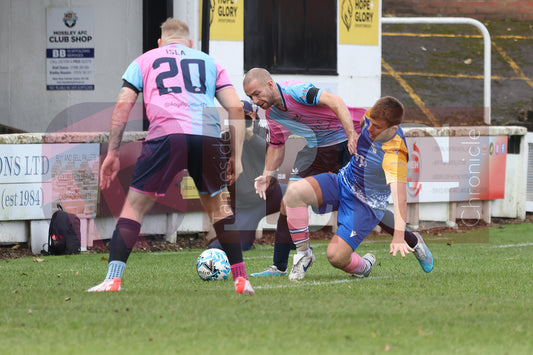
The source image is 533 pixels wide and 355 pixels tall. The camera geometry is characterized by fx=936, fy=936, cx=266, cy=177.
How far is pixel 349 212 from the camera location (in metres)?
8.12

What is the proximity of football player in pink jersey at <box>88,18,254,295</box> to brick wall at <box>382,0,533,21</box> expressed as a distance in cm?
2347

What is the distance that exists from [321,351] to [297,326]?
2.16 ft

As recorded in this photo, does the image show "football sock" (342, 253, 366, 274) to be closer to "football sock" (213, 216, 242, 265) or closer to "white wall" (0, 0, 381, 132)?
"football sock" (213, 216, 242, 265)

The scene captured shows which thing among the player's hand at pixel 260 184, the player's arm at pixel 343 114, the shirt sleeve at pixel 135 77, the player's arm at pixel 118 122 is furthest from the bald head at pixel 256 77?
the player's arm at pixel 118 122

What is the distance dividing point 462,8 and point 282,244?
22.7m

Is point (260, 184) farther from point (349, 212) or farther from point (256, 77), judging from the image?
point (256, 77)

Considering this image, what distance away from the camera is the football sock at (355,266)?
8.23 meters

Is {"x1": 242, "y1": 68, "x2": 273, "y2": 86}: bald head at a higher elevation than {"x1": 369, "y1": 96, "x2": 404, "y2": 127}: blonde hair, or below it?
higher

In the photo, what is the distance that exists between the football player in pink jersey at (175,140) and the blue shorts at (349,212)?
4.82 feet

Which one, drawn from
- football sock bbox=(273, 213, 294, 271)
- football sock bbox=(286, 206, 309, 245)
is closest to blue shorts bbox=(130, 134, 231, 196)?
football sock bbox=(286, 206, 309, 245)

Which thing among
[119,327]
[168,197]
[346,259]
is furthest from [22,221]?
[119,327]

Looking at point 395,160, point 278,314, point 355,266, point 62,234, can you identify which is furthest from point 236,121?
point 62,234

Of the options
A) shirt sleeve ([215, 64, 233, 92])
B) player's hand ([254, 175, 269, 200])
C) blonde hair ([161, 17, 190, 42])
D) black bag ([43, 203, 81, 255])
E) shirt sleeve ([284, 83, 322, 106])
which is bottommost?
black bag ([43, 203, 81, 255])

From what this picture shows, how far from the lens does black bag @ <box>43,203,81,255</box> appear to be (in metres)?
12.0
